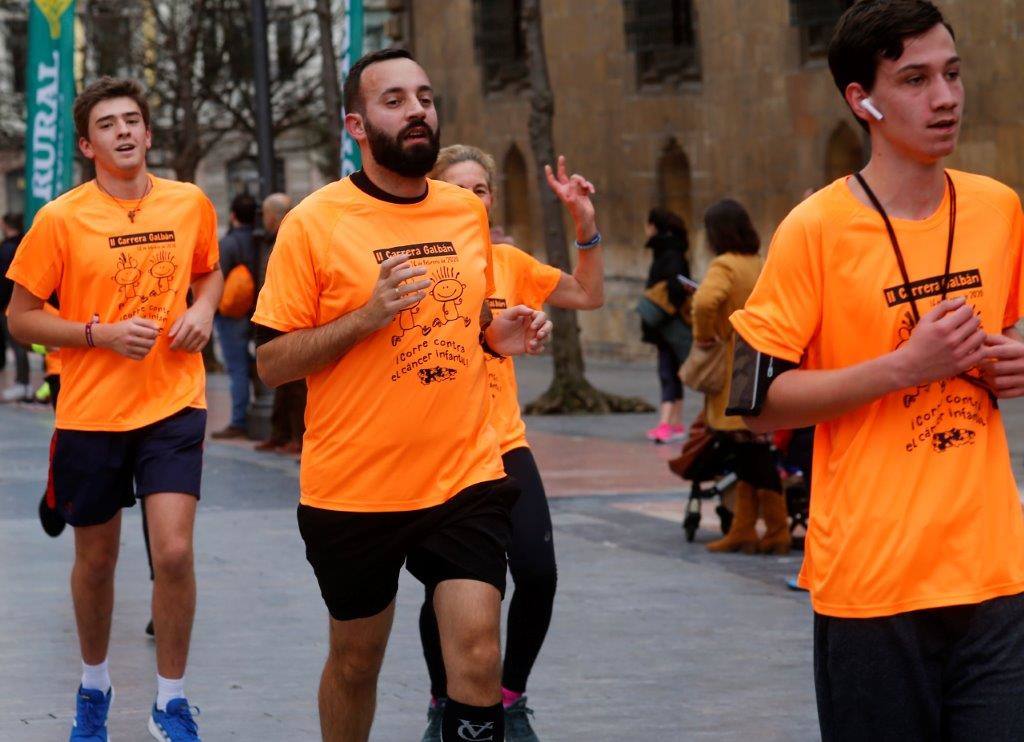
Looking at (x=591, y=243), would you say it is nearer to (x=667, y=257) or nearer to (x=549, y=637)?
(x=549, y=637)

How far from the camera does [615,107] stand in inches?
1172

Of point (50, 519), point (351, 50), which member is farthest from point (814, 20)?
point (50, 519)

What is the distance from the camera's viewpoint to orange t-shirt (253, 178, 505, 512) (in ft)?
16.3

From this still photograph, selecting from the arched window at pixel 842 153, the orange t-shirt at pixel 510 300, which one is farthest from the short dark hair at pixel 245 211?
the orange t-shirt at pixel 510 300

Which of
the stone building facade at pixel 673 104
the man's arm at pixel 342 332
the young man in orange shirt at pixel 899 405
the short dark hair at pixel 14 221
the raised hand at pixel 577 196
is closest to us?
the young man in orange shirt at pixel 899 405

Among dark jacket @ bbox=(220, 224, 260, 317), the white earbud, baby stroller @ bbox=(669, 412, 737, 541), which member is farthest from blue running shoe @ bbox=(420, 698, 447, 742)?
dark jacket @ bbox=(220, 224, 260, 317)

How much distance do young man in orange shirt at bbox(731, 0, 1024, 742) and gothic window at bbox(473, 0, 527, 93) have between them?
2968 centimetres

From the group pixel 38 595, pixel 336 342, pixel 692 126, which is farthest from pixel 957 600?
pixel 692 126

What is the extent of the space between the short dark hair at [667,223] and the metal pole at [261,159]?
327cm

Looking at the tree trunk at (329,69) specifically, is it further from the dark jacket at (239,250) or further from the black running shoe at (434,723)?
the black running shoe at (434,723)

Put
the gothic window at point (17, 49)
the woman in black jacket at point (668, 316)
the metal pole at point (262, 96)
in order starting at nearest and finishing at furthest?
1. the woman in black jacket at point (668, 316)
2. the metal pole at point (262, 96)
3. the gothic window at point (17, 49)

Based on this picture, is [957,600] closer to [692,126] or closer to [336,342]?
[336,342]

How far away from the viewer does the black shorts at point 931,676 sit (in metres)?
3.64

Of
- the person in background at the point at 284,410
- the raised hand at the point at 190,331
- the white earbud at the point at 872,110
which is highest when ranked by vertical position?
the white earbud at the point at 872,110
